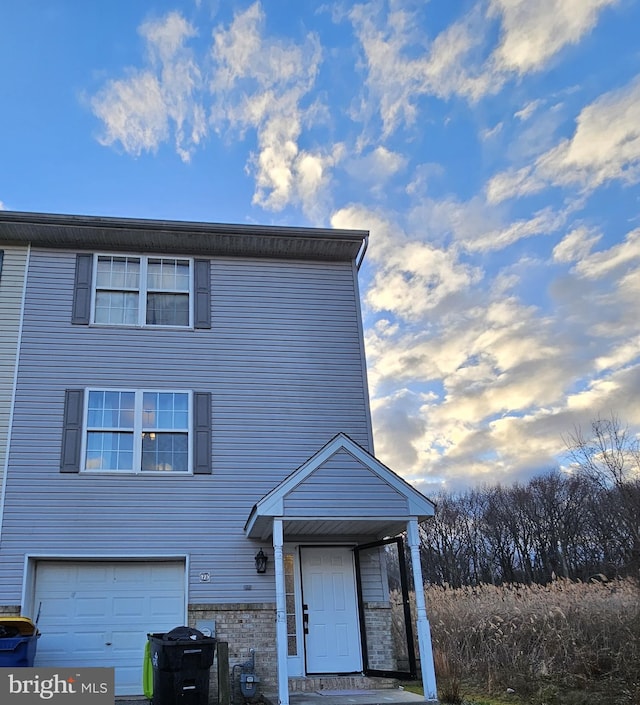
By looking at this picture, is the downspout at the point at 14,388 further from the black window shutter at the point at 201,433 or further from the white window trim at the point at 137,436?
the black window shutter at the point at 201,433

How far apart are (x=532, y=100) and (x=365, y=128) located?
3.16 m

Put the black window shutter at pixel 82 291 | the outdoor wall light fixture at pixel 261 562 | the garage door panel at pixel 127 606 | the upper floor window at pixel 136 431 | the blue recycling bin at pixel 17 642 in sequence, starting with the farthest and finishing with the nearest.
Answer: the black window shutter at pixel 82 291 → the upper floor window at pixel 136 431 → the outdoor wall light fixture at pixel 261 562 → the garage door panel at pixel 127 606 → the blue recycling bin at pixel 17 642

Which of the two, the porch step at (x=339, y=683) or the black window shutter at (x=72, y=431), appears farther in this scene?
the black window shutter at (x=72, y=431)

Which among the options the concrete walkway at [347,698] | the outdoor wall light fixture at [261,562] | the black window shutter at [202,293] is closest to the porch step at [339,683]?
the concrete walkway at [347,698]

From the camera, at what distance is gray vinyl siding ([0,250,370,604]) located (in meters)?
8.56

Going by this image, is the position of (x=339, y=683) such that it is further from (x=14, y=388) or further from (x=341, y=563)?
(x=14, y=388)

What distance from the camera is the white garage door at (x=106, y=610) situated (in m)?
8.05

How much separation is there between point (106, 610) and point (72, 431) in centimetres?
274

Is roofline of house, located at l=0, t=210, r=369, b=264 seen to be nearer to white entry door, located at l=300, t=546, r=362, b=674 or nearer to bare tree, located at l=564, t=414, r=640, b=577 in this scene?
white entry door, located at l=300, t=546, r=362, b=674

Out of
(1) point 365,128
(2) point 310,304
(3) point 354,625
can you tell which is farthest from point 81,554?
(1) point 365,128

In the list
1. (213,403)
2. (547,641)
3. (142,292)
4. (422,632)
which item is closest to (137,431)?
(213,403)

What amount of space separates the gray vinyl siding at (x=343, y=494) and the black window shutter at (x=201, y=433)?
222 centimetres

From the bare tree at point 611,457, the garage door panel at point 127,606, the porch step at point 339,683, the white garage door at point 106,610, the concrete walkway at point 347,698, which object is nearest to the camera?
the concrete walkway at point 347,698

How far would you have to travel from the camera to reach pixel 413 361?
49.5ft
